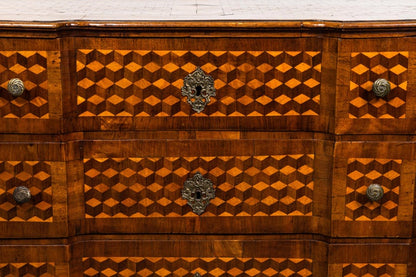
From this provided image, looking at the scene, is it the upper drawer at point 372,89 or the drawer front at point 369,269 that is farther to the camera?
the drawer front at point 369,269

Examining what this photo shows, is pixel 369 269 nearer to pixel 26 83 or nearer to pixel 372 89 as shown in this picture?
pixel 372 89

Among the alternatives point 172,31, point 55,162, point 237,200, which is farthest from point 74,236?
point 172,31

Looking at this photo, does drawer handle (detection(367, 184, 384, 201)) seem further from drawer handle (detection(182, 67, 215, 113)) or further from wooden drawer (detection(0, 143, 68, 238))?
wooden drawer (detection(0, 143, 68, 238))

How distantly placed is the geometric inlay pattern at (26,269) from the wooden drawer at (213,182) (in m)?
0.10

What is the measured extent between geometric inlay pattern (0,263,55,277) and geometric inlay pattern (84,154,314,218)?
5.1 inches

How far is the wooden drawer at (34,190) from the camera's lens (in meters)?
1.01

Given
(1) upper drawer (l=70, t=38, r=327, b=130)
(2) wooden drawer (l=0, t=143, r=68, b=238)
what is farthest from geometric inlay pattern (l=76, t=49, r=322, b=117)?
(2) wooden drawer (l=0, t=143, r=68, b=238)

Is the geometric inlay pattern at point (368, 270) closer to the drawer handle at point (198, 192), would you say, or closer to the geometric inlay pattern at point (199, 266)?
the geometric inlay pattern at point (199, 266)

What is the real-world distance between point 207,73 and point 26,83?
1.05 ft

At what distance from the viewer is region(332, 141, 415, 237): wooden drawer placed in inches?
39.9

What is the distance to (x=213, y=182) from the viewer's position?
1042 mm
